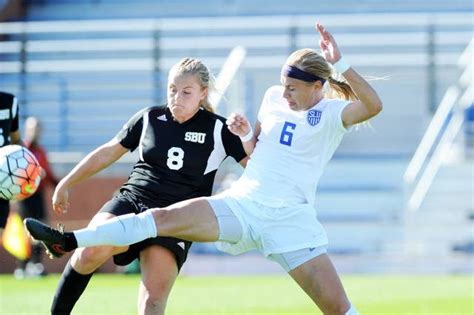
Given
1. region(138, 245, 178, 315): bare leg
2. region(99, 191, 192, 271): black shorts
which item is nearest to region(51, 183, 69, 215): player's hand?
region(99, 191, 192, 271): black shorts

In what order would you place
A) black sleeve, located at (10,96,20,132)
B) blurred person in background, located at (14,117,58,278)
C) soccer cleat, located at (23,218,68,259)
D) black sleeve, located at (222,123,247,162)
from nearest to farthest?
soccer cleat, located at (23,218,68,259)
black sleeve, located at (222,123,247,162)
black sleeve, located at (10,96,20,132)
blurred person in background, located at (14,117,58,278)

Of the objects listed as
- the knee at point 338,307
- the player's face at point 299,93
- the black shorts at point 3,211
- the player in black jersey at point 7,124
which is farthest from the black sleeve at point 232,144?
the black shorts at point 3,211

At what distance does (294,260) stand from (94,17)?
17.8 m

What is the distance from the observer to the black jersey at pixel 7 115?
8547 mm

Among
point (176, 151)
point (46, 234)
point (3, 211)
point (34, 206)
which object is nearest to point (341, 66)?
point (176, 151)

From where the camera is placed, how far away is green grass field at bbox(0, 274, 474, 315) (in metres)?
10.5

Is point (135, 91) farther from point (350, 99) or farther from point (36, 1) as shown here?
point (350, 99)

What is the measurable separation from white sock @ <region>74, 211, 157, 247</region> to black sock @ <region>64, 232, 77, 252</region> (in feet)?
0.07

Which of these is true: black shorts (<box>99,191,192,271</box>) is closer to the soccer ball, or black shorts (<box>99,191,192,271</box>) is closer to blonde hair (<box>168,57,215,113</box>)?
blonde hair (<box>168,57,215,113</box>)

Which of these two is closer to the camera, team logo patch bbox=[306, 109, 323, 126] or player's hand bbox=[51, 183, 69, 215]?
team logo patch bbox=[306, 109, 323, 126]

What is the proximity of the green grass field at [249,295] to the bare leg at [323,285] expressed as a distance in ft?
12.8

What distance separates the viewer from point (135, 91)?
69.4 ft

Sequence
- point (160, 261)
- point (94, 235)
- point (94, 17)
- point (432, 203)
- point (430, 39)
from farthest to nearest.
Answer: point (94, 17) < point (430, 39) < point (432, 203) < point (160, 261) < point (94, 235)

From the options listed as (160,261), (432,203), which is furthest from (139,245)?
(432,203)
